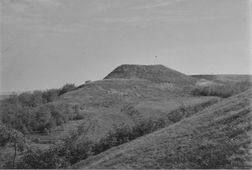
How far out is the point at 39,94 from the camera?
34.3m

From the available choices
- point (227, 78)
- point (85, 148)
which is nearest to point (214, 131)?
point (85, 148)

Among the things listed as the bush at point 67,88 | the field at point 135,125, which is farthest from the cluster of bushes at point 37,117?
the bush at point 67,88

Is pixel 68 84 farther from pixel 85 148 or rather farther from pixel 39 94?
pixel 85 148

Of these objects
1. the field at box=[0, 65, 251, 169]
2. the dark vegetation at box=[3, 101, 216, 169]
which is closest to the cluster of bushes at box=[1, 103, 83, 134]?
the field at box=[0, 65, 251, 169]

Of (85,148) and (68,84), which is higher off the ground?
(68,84)

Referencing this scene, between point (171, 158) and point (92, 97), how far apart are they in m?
22.3

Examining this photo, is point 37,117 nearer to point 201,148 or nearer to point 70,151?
point 70,151

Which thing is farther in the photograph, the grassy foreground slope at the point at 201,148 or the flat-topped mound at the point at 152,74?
the flat-topped mound at the point at 152,74

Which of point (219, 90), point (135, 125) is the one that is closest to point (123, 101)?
point (219, 90)

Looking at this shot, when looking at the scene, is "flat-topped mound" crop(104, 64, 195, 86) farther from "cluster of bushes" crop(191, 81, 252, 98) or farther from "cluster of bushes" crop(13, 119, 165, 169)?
"cluster of bushes" crop(13, 119, 165, 169)

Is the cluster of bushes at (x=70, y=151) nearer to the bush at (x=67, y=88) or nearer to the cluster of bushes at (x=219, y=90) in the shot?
the cluster of bushes at (x=219, y=90)

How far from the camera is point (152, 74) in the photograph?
135 feet

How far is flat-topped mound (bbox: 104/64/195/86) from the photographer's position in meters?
39.5

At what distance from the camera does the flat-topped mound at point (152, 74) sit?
3947 cm
